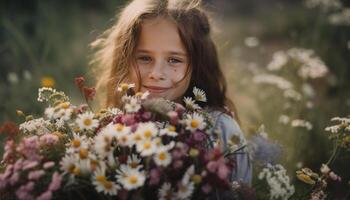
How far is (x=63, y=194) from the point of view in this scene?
168 centimetres

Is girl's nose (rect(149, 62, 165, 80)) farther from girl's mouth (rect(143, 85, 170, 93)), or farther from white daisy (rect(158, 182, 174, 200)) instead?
white daisy (rect(158, 182, 174, 200))

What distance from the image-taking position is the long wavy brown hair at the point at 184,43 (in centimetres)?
254

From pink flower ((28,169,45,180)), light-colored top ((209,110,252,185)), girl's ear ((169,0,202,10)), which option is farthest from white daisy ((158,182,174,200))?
girl's ear ((169,0,202,10))

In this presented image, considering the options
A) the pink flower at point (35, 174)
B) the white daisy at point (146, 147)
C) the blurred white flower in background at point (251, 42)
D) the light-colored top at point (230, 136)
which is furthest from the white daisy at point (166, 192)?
the blurred white flower in background at point (251, 42)

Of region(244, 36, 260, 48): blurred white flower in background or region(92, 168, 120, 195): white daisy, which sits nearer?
region(92, 168, 120, 195): white daisy

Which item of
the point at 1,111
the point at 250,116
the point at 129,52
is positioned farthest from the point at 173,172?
the point at 250,116

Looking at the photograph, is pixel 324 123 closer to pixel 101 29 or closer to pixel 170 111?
pixel 170 111

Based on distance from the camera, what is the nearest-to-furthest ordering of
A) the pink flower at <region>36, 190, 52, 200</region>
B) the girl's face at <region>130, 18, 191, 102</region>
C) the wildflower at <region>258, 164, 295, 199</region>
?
the pink flower at <region>36, 190, 52, 200</region> → the wildflower at <region>258, 164, 295, 199</region> → the girl's face at <region>130, 18, 191, 102</region>

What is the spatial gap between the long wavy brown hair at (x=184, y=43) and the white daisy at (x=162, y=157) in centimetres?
99

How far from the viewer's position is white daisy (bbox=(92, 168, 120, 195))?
5.04 ft

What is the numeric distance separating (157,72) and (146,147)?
866mm

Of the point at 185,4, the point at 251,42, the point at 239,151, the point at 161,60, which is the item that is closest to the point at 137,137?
the point at 239,151

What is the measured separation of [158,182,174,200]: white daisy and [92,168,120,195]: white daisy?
0.13 metres

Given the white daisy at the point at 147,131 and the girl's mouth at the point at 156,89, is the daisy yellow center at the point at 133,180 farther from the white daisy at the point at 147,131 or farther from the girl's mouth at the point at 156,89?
the girl's mouth at the point at 156,89
